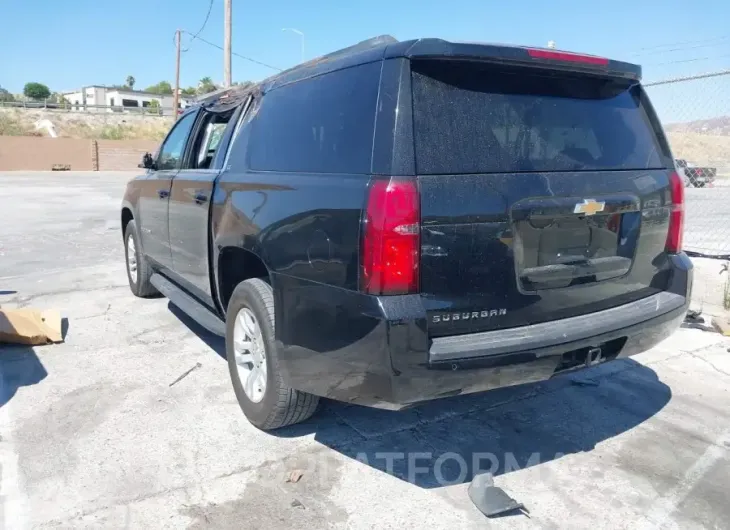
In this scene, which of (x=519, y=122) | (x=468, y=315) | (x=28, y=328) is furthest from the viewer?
(x=28, y=328)

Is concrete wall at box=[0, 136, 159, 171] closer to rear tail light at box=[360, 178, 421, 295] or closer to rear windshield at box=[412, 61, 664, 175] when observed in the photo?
rear windshield at box=[412, 61, 664, 175]

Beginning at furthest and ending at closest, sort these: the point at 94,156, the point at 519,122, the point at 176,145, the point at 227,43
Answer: the point at 94,156 < the point at 227,43 < the point at 176,145 < the point at 519,122

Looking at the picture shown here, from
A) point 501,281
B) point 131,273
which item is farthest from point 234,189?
point 131,273

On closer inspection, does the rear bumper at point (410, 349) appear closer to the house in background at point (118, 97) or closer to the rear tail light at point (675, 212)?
the rear tail light at point (675, 212)

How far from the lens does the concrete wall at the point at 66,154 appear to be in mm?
41094

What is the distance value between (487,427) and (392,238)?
168 centimetres

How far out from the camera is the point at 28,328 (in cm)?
505

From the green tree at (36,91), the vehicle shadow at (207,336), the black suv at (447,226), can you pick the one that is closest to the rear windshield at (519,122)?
the black suv at (447,226)

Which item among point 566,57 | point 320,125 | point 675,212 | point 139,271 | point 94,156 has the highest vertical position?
point 566,57

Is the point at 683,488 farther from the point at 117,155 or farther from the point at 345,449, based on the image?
the point at 117,155

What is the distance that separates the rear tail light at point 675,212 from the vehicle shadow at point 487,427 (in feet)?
3.70

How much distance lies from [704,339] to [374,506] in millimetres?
3816

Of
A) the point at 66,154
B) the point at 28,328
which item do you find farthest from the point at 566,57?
the point at 66,154

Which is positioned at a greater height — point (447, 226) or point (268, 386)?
point (447, 226)
